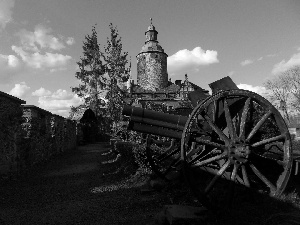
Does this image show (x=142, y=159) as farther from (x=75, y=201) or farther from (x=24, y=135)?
(x=24, y=135)

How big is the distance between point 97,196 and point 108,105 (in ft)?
72.8

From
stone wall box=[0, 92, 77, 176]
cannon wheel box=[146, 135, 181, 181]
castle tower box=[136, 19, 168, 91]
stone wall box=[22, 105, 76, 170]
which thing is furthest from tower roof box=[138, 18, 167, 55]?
cannon wheel box=[146, 135, 181, 181]

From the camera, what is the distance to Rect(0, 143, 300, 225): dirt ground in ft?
15.3

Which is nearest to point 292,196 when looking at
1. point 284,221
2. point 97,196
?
point 284,221

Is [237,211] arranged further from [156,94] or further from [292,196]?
[156,94]

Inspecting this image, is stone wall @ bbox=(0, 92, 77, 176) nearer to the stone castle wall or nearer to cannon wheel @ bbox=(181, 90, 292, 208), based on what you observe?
cannon wheel @ bbox=(181, 90, 292, 208)

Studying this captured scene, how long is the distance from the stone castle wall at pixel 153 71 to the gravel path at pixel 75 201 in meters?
35.1

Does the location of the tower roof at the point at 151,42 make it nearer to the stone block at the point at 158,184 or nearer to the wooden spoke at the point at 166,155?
the wooden spoke at the point at 166,155

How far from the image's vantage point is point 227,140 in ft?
13.2

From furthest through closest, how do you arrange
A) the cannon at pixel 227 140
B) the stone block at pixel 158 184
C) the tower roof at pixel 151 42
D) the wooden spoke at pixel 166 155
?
the tower roof at pixel 151 42, the wooden spoke at pixel 166 155, the stone block at pixel 158 184, the cannon at pixel 227 140

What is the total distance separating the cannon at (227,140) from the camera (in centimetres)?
389

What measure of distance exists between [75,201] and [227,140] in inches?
150

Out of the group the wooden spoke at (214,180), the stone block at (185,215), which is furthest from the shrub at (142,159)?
the wooden spoke at (214,180)

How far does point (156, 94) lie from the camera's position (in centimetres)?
4331
